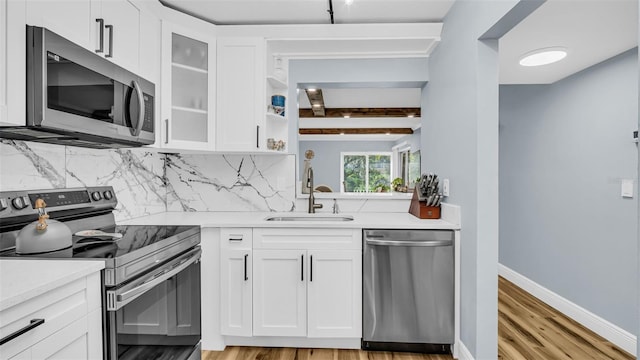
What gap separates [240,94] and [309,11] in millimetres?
761

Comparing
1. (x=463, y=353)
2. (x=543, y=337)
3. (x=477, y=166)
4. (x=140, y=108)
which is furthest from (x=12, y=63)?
(x=543, y=337)

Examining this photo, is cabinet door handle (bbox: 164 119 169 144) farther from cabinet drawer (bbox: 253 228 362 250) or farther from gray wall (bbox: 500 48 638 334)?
gray wall (bbox: 500 48 638 334)

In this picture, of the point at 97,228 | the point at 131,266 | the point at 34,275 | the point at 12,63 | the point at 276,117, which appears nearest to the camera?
the point at 34,275

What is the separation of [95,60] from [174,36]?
0.93 metres

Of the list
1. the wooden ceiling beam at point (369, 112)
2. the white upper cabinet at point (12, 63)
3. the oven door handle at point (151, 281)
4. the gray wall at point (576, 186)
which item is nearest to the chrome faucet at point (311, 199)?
the oven door handle at point (151, 281)

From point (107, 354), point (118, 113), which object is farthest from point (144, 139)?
point (107, 354)

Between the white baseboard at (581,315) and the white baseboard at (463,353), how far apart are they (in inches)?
48.7

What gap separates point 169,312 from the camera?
165 centimetres

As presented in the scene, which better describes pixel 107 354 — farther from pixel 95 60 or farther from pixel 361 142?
pixel 361 142

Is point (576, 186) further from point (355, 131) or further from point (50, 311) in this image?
point (355, 131)

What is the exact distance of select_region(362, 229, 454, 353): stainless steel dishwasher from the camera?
2.16 m

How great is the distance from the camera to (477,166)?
6.17ft

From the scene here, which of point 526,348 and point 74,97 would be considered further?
point 526,348

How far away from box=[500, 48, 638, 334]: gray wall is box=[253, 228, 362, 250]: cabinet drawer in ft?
5.72
